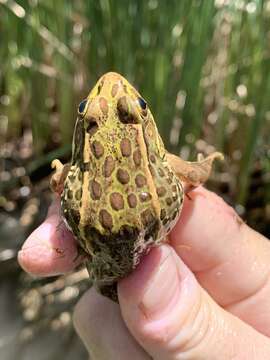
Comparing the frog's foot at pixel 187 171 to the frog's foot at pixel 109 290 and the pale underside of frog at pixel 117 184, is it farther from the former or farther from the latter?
the frog's foot at pixel 109 290

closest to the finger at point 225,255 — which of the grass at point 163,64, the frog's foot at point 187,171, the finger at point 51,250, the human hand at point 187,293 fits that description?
the human hand at point 187,293

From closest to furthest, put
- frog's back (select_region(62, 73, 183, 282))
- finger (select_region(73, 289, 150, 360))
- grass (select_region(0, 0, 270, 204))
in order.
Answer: frog's back (select_region(62, 73, 183, 282))
finger (select_region(73, 289, 150, 360))
grass (select_region(0, 0, 270, 204))

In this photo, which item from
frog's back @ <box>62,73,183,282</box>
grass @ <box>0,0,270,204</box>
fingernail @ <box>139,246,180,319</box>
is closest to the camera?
frog's back @ <box>62,73,183,282</box>

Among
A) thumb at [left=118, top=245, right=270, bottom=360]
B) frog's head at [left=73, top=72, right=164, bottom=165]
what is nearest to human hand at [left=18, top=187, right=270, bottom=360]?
thumb at [left=118, top=245, right=270, bottom=360]

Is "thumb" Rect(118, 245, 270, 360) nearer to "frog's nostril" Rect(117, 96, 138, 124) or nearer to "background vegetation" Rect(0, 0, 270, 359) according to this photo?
"frog's nostril" Rect(117, 96, 138, 124)

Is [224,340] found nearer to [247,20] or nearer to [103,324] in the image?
[103,324]

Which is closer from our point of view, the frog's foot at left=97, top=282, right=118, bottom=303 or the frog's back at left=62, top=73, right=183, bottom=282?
the frog's back at left=62, top=73, right=183, bottom=282

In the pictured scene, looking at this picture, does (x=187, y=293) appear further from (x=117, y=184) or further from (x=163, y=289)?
(x=117, y=184)
